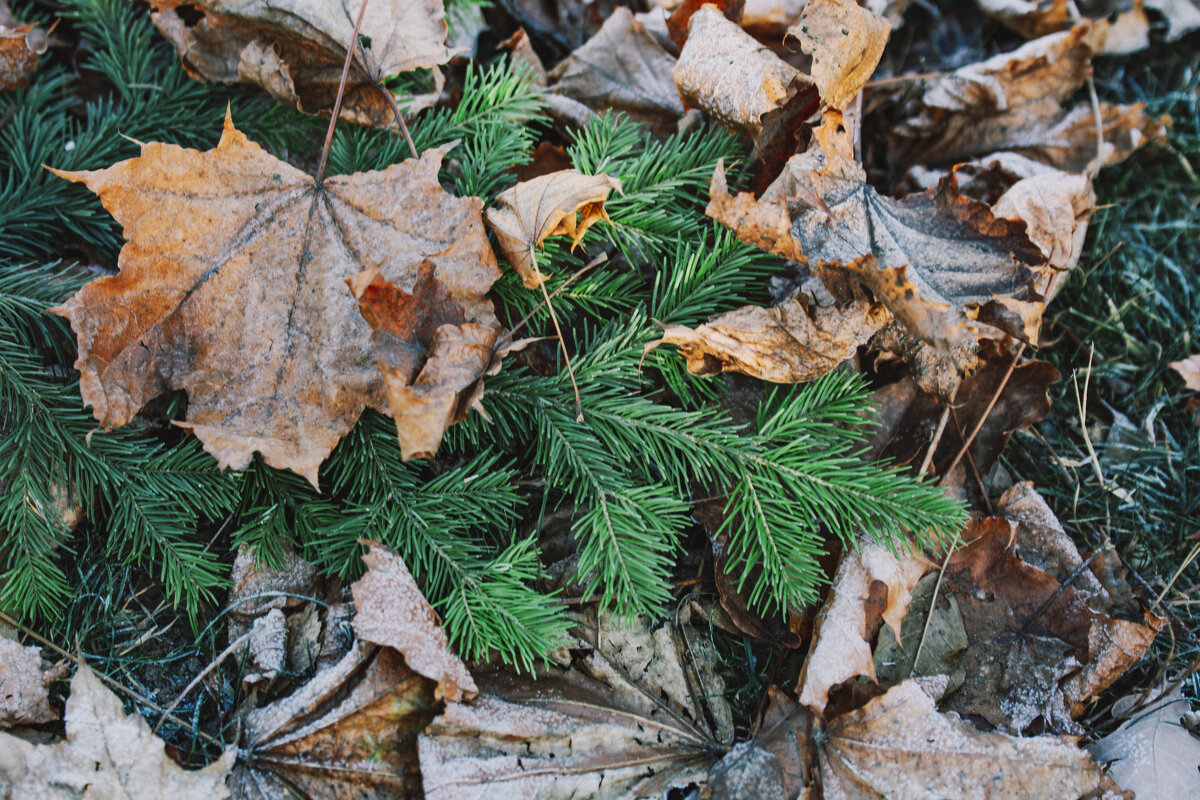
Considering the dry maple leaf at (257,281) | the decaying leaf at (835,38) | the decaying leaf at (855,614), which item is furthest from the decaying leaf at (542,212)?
the decaying leaf at (855,614)

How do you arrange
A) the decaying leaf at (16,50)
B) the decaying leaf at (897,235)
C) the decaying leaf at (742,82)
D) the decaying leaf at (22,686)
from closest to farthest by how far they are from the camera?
the decaying leaf at (22,686)
the decaying leaf at (897,235)
the decaying leaf at (742,82)
the decaying leaf at (16,50)

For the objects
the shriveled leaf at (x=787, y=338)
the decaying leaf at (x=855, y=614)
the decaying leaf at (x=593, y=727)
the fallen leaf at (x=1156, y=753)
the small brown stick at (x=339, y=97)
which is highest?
the small brown stick at (x=339, y=97)

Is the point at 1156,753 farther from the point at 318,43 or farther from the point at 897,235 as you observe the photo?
the point at 318,43

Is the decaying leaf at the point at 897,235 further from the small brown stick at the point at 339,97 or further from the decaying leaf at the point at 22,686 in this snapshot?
the decaying leaf at the point at 22,686

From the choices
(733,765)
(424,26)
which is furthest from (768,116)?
(733,765)

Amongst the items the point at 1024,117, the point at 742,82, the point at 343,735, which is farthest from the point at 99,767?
the point at 1024,117

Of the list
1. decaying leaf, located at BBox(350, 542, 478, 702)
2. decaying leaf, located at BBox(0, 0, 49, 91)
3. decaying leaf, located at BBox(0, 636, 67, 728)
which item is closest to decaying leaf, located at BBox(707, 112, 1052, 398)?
decaying leaf, located at BBox(350, 542, 478, 702)

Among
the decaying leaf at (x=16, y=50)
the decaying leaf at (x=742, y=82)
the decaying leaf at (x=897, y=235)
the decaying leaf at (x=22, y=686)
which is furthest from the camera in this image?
the decaying leaf at (x=16, y=50)
